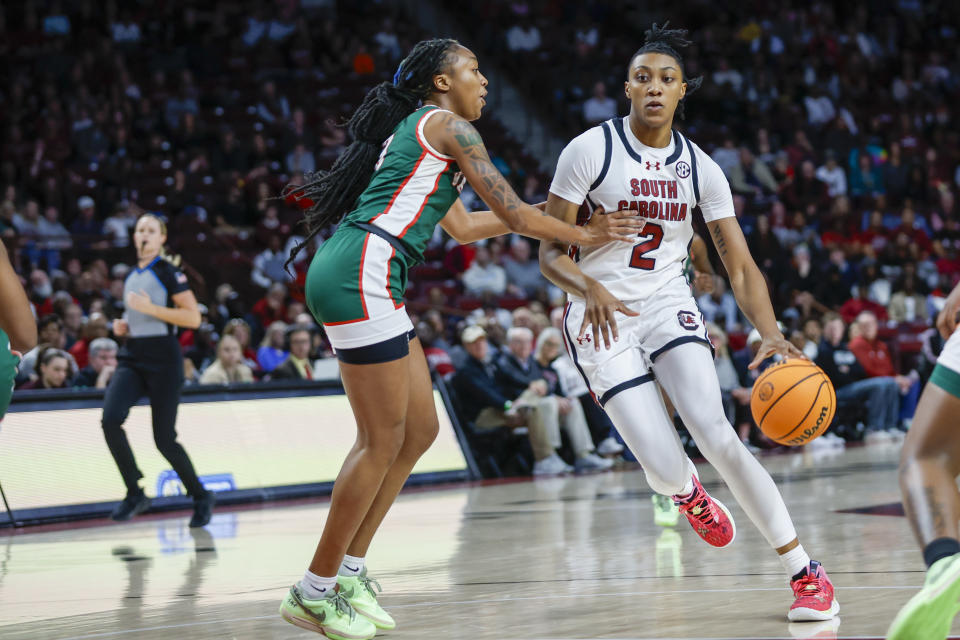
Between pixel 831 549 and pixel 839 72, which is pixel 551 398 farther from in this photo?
pixel 839 72

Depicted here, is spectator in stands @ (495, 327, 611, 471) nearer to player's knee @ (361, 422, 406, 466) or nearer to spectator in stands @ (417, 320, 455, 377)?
spectator in stands @ (417, 320, 455, 377)

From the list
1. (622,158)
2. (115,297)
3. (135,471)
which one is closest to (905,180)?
(115,297)

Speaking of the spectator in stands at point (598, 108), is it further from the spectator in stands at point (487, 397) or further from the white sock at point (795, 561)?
the white sock at point (795, 561)

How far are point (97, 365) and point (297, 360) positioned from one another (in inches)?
73.6

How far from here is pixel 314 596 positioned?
13.7 ft

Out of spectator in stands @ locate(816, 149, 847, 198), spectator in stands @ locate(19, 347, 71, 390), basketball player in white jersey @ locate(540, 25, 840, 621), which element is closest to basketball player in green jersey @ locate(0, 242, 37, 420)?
basketball player in white jersey @ locate(540, 25, 840, 621)

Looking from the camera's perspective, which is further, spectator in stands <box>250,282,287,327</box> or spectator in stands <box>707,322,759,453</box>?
spectator in stands <box>250,282,287,327</box>

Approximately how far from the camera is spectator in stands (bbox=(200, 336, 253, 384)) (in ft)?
34.6

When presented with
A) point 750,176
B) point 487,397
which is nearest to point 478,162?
point 487,397

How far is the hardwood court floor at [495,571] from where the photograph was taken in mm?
4379

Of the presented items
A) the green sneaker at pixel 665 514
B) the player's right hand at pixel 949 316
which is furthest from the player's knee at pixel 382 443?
the green sneaker at pixel 665 514

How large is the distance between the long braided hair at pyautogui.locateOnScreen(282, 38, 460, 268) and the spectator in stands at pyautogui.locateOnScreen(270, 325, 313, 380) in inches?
267

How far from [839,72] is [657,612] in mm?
20364

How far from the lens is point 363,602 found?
4375 millimetres
